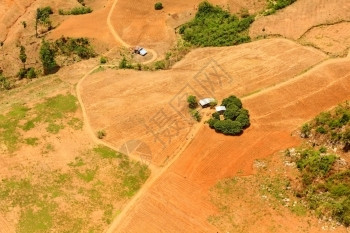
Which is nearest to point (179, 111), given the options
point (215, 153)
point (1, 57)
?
point (215, 153)

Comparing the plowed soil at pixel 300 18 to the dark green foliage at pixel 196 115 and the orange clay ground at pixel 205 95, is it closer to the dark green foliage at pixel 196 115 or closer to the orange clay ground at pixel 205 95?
the orange clay ground at pixel 205 95

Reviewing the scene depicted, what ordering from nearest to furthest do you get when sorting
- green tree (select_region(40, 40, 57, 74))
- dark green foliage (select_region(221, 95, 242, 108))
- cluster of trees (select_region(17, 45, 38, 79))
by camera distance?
dark green foliage (select_region(221, 95, 242, 108)) → green tree (select_region(40, 40, 57, 74)) → cluster of trees (select_region(17, 45, 38, 79))

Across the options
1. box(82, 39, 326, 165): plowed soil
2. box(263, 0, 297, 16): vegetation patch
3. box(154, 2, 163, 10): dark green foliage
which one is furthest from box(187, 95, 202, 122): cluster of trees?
box(154, 2, 163, 10): dark green foliage

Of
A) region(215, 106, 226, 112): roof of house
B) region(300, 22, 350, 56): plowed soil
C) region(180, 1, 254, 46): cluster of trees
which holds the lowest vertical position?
region(215, 106, 226, 112): roof of house

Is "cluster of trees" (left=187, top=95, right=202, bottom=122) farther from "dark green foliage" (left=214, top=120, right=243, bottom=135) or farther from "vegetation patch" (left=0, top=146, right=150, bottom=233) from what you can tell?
"vegetation patch" (left=0, top=146, right=150, bottom=233)

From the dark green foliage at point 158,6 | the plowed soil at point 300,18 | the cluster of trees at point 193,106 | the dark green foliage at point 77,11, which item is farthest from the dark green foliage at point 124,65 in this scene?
the dark green foliage at point 77,11

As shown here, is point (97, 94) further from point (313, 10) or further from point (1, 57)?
point (313, 10)

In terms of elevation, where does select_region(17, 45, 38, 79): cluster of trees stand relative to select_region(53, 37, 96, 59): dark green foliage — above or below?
below
